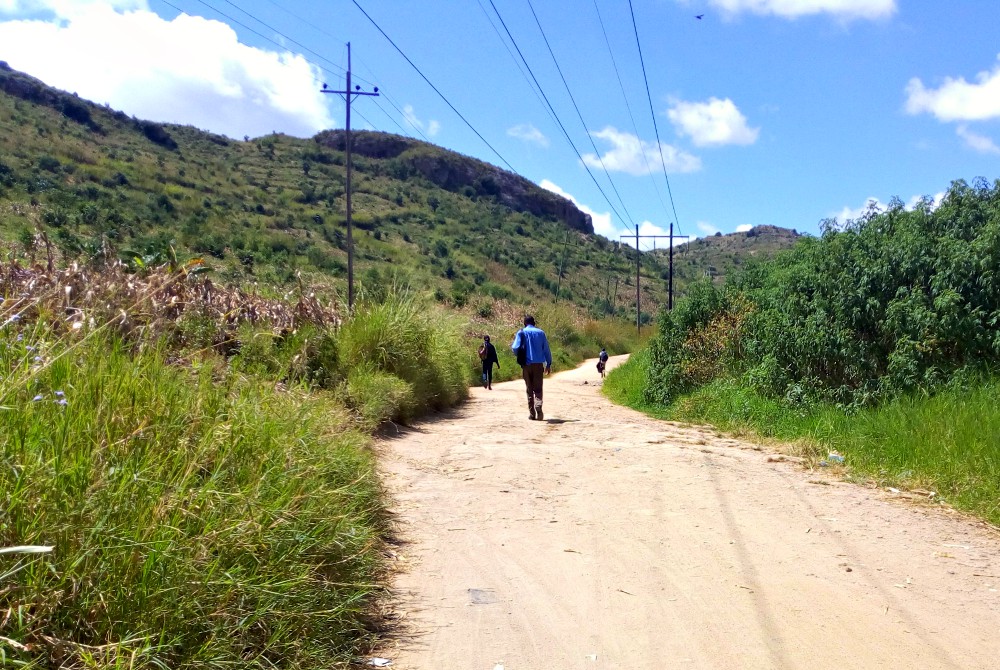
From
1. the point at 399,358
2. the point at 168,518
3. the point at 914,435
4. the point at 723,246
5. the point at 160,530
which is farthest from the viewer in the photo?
the point at 723,246

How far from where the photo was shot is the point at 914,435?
8344 mm

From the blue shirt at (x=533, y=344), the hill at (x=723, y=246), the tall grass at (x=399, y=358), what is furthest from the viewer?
the hill at (x=723, y=246)

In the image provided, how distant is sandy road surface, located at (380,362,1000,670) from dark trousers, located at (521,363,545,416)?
11.4 ft

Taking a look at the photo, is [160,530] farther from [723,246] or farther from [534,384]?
[723,246]

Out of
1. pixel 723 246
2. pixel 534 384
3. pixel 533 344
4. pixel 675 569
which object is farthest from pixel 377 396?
pixel 723 246

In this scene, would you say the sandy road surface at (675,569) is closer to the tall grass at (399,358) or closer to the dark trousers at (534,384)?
the tall grass at (399,358)

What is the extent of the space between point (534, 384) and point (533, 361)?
377 mm

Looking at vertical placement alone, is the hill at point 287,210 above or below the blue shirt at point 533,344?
above

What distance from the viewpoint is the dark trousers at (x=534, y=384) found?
12445mm

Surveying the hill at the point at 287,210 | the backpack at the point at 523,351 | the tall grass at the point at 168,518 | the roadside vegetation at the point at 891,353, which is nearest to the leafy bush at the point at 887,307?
the roadside vegetation at the point at 891,353

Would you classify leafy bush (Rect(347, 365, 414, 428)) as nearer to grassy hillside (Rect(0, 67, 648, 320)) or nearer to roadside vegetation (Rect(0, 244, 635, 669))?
roadside vegetation (Rect(0, 244, 635, 669))

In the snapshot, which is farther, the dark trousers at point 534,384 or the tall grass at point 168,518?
the dark trousers at point 534,384

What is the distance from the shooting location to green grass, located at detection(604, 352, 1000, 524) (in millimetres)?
7246

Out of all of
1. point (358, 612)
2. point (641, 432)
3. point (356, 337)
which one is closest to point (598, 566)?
point (358, 612)
